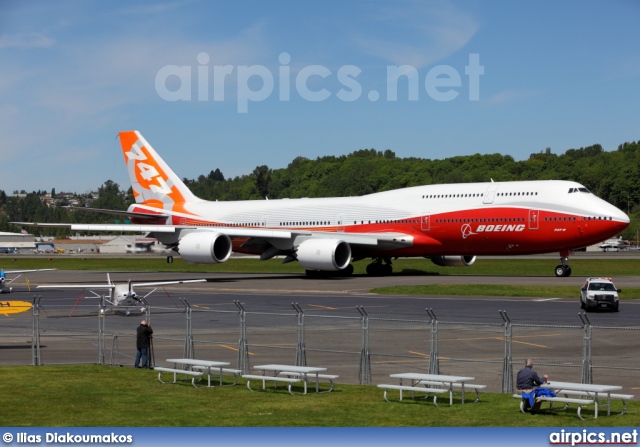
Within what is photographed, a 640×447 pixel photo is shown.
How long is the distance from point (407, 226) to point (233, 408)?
1840 inches

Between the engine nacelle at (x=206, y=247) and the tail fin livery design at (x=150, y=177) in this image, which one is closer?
the engine nacelle at (x=206, y=247)

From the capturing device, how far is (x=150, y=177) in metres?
82.7

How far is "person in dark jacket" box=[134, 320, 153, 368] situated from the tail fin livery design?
177ft

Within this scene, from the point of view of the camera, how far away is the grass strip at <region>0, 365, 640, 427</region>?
19.5 metres

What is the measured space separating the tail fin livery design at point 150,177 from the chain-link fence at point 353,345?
42.6 meters

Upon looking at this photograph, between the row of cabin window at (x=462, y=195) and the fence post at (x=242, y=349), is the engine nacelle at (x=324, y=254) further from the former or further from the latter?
the fence post at (x=242, y=349)

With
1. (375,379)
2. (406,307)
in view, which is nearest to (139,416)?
(375,379)

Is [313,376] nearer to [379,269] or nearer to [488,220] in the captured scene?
[488,220]

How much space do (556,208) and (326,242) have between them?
1548 centimetres

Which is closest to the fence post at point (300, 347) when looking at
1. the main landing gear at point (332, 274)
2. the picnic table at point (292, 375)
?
the picnic table at point (292, 375)

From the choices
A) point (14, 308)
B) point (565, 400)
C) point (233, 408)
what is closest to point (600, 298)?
point (565, 400)

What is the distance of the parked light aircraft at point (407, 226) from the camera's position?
61594mm

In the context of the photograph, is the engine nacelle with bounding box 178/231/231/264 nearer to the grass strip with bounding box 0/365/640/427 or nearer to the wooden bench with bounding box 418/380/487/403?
the grass strip with bounding box 0/365/640/427

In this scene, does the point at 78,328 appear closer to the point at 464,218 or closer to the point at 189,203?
the point at 464,218
